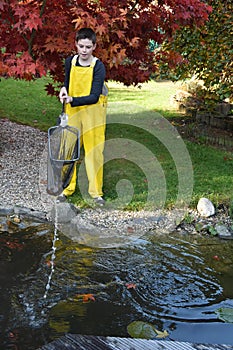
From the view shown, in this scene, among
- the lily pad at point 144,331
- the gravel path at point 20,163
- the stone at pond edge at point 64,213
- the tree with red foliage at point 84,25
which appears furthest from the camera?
the gravel path at point 20,163

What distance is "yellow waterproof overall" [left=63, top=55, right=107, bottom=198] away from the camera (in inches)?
201

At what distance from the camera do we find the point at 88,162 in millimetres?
5590

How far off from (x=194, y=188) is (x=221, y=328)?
8.65ft

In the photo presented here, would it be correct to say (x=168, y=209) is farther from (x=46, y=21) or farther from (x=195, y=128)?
(x=195, y=128)

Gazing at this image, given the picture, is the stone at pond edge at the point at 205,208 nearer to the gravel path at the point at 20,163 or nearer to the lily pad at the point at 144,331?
the gravel path at the point at 20,163

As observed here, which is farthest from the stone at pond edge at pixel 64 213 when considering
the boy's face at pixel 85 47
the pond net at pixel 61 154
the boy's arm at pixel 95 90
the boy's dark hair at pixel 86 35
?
the boy's dark hair at pixel 86 35

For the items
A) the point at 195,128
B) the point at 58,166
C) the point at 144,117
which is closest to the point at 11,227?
the point at 58,166

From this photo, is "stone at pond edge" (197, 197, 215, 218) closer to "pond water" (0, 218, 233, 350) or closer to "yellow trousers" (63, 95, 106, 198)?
"pond water" (0, 218, 233, 350)

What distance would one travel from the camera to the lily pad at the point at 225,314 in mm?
3740

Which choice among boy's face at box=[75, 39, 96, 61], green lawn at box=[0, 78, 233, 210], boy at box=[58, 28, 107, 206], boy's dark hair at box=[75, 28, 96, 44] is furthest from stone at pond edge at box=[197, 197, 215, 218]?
boy's dark hair at box=[75, 28, 96, 44]

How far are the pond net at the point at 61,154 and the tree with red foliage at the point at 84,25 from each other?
35.8 inches

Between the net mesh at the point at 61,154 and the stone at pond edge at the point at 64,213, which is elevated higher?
the net mesh at the point at 61,154

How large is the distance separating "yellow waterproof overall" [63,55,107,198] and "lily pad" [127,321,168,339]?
90.9 inches

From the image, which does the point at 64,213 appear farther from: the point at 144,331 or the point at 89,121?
the point at 144,331
